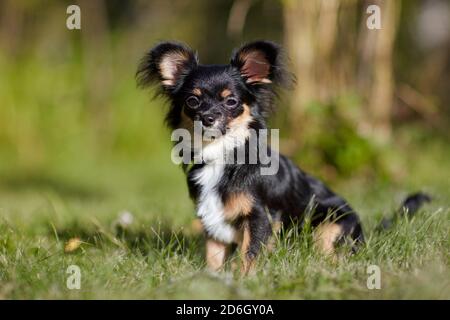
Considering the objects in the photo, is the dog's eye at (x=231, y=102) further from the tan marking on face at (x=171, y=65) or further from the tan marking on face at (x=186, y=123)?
the tan marking on face at (x=171, y=65)

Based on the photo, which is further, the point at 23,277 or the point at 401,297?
the point at 23,277

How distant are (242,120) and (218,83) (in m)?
0.27

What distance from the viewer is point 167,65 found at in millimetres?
4211

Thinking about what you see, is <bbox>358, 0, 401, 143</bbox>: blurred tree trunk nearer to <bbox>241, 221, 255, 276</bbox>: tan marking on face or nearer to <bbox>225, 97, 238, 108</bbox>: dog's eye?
<bbox>225, 97, 238, 108</bbox>: dog's eye

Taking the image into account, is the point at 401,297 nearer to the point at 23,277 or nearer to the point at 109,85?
the point at 23,277

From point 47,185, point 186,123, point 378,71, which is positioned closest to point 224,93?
point 186,123

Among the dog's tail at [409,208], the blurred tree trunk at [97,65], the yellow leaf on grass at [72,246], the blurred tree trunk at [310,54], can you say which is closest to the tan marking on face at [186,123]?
the yellow leaf on grass at [72,246]

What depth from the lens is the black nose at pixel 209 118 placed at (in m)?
3.83

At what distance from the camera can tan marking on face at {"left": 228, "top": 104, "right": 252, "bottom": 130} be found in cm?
392

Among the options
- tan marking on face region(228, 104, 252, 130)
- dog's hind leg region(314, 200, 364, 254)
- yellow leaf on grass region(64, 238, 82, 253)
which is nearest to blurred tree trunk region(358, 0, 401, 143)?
dog's hind leg region(314, 200, 364, 254)

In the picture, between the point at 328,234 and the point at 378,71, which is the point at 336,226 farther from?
the point at 378,71

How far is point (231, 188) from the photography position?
12.5 feet

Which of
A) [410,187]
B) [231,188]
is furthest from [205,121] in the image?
[410,187]
